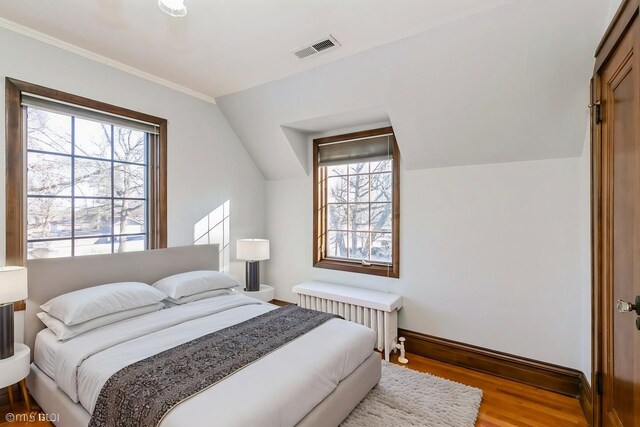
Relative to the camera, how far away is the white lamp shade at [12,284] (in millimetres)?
1876

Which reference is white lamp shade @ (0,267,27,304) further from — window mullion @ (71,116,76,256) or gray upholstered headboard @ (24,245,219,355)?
window mullion @ (71,116,76,256)

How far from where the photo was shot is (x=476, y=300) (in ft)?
9.12

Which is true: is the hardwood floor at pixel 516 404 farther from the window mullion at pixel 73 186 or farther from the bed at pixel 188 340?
the window mullion at pixel 73 186

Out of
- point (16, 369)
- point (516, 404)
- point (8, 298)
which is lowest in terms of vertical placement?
point (516, 404)

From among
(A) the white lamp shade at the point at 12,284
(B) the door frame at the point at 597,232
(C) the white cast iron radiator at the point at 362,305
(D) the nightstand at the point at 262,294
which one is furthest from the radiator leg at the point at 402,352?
(A) the white lamp shade at the point at 12,284

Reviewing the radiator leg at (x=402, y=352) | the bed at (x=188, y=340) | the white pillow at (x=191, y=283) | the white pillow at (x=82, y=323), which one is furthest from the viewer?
the radiator leg at (x=402, y=352)

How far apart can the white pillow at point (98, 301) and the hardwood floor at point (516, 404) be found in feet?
7.99

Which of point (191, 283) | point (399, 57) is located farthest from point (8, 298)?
point (399, 57)

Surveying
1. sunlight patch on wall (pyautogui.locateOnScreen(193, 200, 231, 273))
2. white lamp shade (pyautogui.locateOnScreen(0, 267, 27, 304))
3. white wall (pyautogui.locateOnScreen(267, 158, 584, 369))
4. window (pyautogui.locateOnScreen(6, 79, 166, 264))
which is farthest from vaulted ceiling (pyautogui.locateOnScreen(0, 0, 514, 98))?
white lamp shade (pyautogui.locateOnScreen(0, 267, 27, 304))

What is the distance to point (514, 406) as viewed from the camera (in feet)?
7.18

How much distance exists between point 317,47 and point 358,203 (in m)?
1.75

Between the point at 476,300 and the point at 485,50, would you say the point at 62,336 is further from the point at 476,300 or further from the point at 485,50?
the point at 485,50

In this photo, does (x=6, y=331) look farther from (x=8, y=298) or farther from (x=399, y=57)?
(x=399, y=57)

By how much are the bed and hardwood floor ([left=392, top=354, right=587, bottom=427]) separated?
782mm
